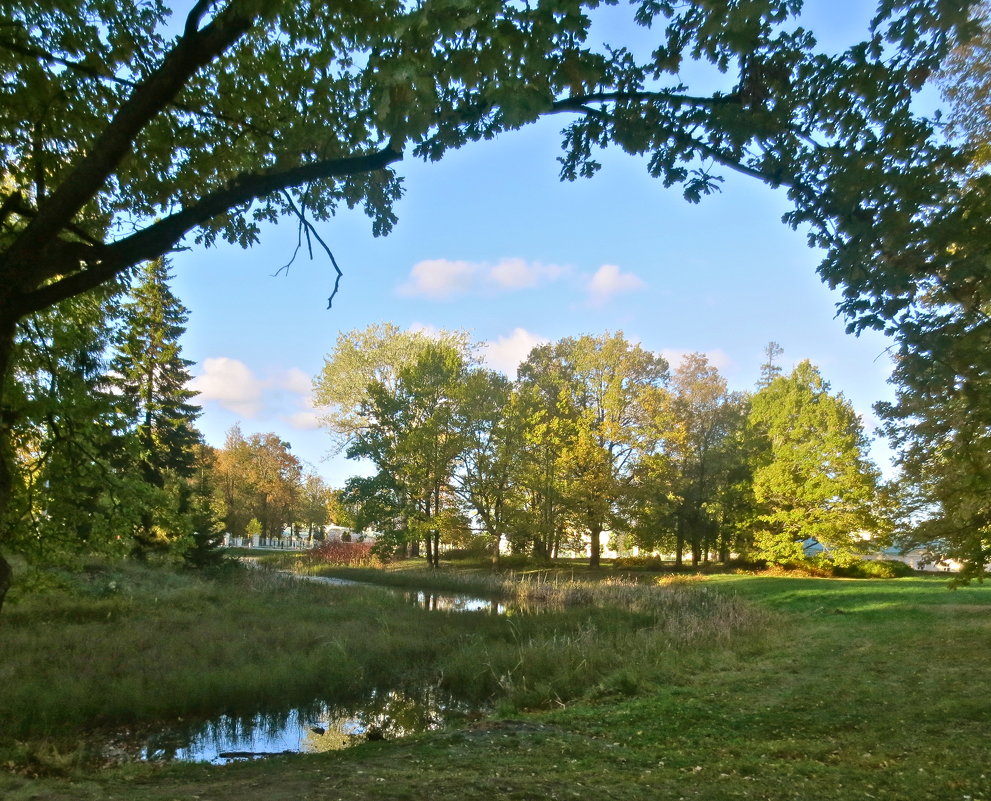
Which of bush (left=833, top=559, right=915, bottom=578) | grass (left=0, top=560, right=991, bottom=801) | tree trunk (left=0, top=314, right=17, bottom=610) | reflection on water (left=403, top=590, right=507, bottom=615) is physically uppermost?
tree trunk (left=0, top=314, right=17, bottom=610)

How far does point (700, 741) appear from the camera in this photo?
21.2 feet

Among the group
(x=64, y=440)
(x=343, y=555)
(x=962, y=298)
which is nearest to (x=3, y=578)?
(x=64, y=440)

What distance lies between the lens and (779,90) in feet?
14.8

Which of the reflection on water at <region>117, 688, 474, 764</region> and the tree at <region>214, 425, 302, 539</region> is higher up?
the tree at <region>214, 425, 302, 539</region>

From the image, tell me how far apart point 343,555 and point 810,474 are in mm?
25835

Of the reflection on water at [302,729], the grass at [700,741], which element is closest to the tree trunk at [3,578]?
the grass at [700,741]

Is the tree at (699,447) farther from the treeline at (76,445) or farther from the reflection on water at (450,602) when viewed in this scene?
the treeline at (76,445)

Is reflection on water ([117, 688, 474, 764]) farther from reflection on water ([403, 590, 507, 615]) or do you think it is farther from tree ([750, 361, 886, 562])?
tree ([750, 361, 886, 562])

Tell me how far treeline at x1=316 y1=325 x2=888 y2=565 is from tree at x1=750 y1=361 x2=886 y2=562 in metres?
0.09

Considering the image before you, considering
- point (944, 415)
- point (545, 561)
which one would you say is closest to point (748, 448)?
point (545, 561)

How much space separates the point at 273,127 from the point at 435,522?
102 ft

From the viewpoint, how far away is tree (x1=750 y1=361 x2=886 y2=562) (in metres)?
30.5

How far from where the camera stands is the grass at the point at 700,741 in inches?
189

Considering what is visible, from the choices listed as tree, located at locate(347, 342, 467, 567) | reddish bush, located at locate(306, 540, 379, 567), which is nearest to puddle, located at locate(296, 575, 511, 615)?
tree, located at locate(347, 342, 467, 567)
